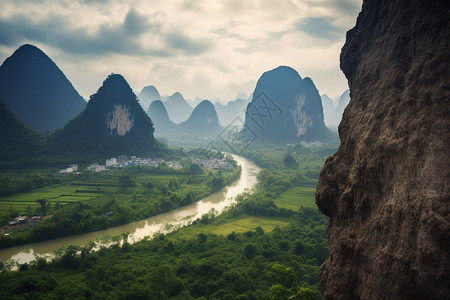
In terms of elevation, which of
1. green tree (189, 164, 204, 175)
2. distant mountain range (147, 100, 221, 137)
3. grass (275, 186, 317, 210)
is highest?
distant mountain range (147, 100, 221, 137)

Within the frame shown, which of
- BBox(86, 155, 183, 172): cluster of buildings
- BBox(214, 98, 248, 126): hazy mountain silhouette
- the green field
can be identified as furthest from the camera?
BBox(214, 98, 248, 126): hazy mountain silhouette

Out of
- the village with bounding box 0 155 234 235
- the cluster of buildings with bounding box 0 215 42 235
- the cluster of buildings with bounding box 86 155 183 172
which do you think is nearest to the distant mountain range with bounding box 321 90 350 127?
the village with bounding box 0 155 234 235

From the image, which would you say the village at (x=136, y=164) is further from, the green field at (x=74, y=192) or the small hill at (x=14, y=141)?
the small hill at (x=14, y=141)

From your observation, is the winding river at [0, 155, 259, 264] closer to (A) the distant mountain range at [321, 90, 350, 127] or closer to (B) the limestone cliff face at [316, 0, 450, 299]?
(B) the limestone cliff face at [316, 0, 450, 299]

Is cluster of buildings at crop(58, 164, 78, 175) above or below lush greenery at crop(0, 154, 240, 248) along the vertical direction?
above

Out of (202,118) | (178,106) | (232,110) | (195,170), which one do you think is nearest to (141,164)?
(195,170)

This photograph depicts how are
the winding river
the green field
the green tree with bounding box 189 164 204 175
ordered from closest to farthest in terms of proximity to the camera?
the winding river
the green field
the green tree with bounding box 189 164 204 175

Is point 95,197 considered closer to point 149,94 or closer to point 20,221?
point 20,221
